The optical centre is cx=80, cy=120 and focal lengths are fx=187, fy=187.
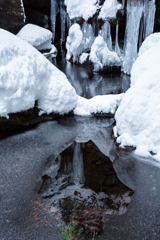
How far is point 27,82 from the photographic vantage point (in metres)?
4.53

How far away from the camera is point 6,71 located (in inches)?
166

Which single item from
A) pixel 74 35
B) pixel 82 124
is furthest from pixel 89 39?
pixel 82 124

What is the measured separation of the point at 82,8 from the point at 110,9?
305cm

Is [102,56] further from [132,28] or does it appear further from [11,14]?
[11,14]

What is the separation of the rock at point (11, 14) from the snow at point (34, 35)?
27.8 inches

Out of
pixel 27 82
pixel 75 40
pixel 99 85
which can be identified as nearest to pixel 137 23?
pixel 99 85

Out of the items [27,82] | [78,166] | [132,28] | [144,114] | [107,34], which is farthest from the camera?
[107,34]

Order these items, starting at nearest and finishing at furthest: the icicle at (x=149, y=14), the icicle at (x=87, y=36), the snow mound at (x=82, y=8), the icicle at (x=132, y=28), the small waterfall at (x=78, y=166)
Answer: the small waterfall at (x=78, y=166) → the icicle at (x=149, y=14) → the icicle at (x=132, y=28) → the snow mound at (x=82, y=8) → the icicle at (x=87, y=36)

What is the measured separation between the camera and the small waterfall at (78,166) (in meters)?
2.88

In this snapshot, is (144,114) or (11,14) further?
(11,14)

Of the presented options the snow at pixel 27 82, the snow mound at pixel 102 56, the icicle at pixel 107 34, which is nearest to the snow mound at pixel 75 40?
the snow mound at pixel 102 56

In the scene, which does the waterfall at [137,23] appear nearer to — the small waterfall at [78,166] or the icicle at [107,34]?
the icicle at [107,34]

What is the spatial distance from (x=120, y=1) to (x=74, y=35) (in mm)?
4866

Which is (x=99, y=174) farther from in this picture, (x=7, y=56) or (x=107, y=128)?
(x=7, y=56)
